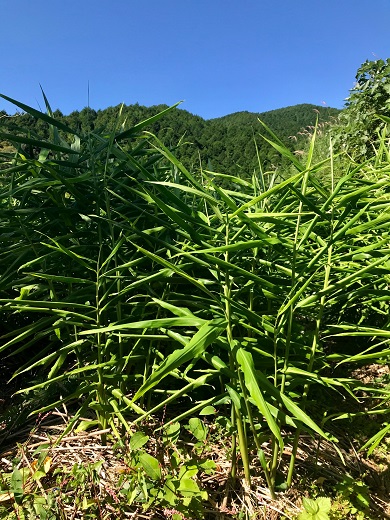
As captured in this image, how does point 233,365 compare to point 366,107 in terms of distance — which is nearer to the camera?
point 233,365

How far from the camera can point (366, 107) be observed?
474cm

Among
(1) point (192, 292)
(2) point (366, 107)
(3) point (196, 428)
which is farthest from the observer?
(2) point (366, 107)

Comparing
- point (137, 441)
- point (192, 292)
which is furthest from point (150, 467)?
point (192, 292)

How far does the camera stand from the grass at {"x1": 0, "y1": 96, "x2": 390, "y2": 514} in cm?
75

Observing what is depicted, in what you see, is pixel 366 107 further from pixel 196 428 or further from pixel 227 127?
pixel 227 127

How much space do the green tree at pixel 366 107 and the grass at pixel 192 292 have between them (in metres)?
3.71

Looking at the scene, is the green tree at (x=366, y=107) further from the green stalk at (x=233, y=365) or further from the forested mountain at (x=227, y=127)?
the forested mountain at (x=227, y=127)

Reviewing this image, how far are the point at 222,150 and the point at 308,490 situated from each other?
20740 mm

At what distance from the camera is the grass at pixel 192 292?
75 cm

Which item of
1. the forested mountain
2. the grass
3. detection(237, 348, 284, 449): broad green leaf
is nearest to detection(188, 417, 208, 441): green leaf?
the grass

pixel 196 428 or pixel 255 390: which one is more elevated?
pixel 255 390

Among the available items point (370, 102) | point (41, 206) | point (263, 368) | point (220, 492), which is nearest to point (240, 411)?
point (263, 368)

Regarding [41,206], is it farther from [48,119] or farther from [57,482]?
[57,482]

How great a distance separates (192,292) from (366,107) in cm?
461
